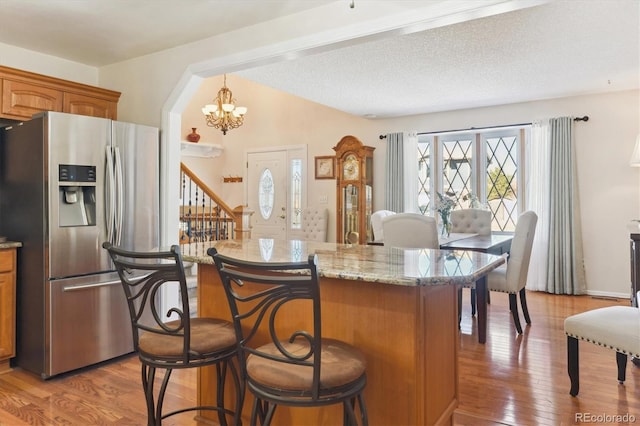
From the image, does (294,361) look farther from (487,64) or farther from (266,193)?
(266,193)

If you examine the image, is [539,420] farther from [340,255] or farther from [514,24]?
[514,24]

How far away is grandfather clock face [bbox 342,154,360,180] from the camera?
670 centimetres

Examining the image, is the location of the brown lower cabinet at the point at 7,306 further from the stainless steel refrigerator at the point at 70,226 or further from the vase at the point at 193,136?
the vase at the point at 193,136

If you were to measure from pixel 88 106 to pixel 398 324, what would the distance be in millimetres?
3320

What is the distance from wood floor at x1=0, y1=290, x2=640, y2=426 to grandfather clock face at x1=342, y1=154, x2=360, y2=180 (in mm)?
3562

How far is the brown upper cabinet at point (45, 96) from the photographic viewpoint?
3176mm

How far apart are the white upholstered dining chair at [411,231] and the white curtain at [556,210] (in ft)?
9.07

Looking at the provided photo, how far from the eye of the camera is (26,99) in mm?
3285

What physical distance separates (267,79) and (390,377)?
374 cm

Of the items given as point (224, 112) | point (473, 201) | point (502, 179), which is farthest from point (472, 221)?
point (224, 112)

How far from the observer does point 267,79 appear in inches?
186

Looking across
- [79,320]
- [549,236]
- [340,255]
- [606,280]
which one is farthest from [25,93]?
[606,280]

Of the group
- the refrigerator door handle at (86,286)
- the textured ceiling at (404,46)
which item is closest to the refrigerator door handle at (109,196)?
the refrigerator door handle at (86,286)
